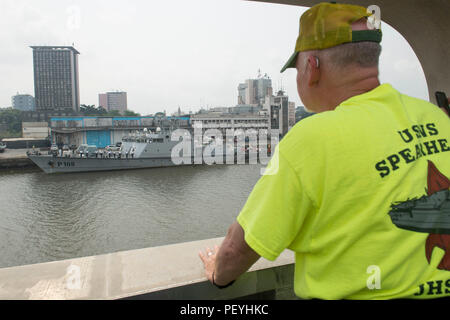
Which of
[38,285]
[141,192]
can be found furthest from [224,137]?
[38,285]

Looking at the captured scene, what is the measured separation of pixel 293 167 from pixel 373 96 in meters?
0.25

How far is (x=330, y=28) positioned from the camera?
642mm

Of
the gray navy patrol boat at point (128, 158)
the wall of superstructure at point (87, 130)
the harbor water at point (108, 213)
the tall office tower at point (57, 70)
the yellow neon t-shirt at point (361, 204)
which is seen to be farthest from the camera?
the wall of superstructure at point (87, 130)

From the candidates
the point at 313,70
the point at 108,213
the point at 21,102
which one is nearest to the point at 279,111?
the point at 108,213

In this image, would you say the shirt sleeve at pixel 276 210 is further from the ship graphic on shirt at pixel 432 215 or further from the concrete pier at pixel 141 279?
the concrete pier at pixel 141 279

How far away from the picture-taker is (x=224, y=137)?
27.8 m

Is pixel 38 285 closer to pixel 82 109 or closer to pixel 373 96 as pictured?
pixel 373 96

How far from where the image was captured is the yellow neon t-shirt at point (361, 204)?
0.55 m

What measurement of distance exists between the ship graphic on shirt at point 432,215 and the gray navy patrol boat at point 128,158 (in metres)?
20.8

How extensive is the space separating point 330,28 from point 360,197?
1.19 ft

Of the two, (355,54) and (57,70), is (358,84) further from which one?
(57,70)

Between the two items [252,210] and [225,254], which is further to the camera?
[225,254]
